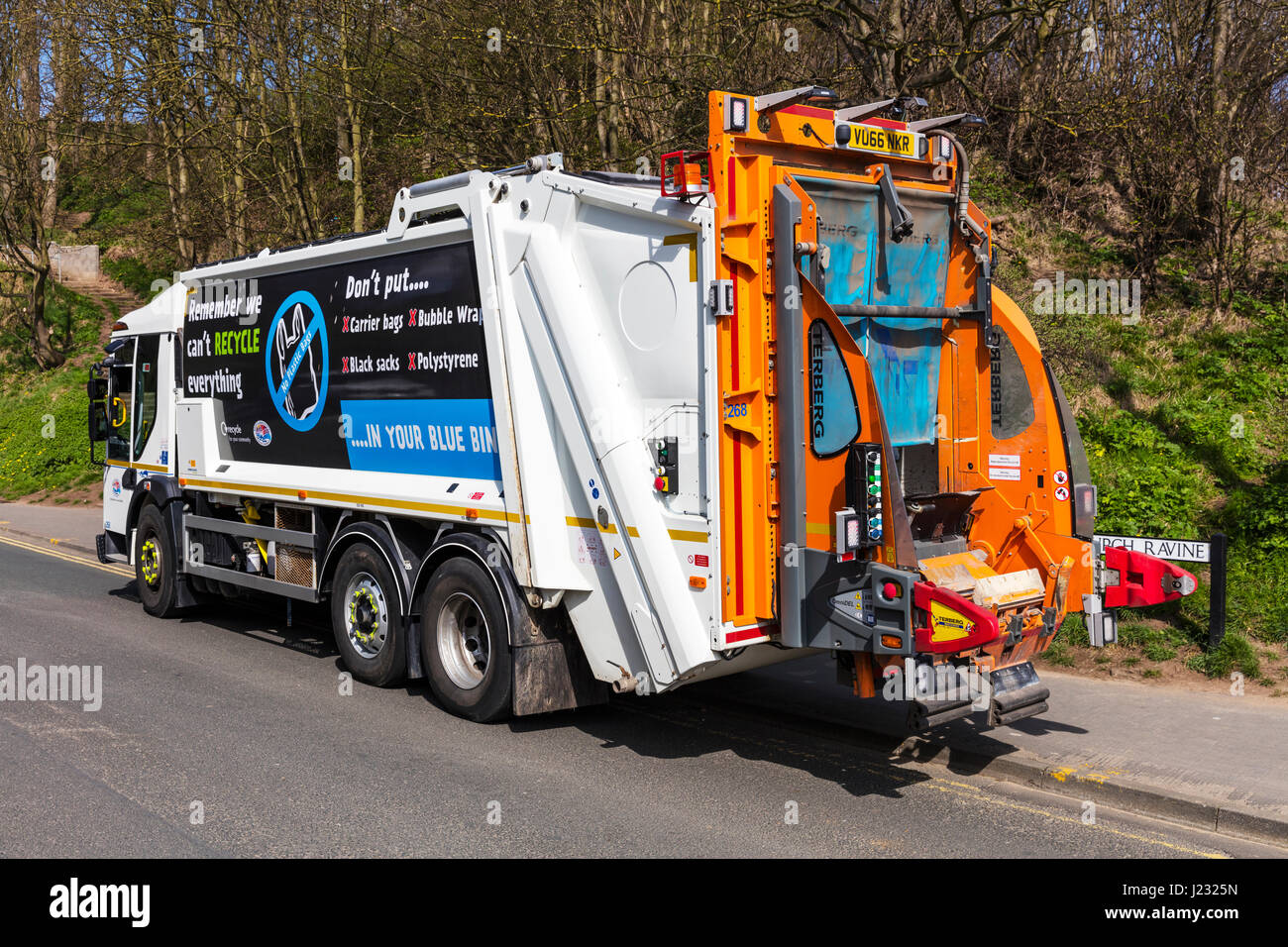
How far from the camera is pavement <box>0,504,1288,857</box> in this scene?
5496 mm

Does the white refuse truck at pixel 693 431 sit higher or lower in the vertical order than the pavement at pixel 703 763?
higher

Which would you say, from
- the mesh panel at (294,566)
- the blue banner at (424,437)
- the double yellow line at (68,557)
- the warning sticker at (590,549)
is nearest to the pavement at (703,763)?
the mesh panel at (294,566)

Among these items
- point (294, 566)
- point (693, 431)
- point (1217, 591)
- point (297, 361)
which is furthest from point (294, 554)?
point (1217, 591)

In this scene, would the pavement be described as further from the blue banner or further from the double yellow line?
the double yellow line

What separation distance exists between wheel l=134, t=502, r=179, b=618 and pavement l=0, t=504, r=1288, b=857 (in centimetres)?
200

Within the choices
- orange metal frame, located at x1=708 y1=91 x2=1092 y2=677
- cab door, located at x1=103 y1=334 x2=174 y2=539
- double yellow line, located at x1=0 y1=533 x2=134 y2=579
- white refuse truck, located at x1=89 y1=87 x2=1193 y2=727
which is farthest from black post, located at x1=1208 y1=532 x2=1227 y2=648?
double yellow line, located at x1=0 y1=533 x2=134 y2=579

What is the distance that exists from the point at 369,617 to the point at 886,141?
15.9 feet

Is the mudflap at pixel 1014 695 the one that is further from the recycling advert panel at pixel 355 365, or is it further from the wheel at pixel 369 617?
the wheel at pixel 369 617

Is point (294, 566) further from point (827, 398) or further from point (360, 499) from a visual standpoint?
point (827, 398)

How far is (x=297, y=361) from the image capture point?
903cm

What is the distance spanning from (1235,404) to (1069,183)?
513cm

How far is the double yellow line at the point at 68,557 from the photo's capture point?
47.0 ft

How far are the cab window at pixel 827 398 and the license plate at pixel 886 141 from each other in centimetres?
127

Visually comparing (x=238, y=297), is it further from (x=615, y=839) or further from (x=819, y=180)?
(x=615, y=839)
